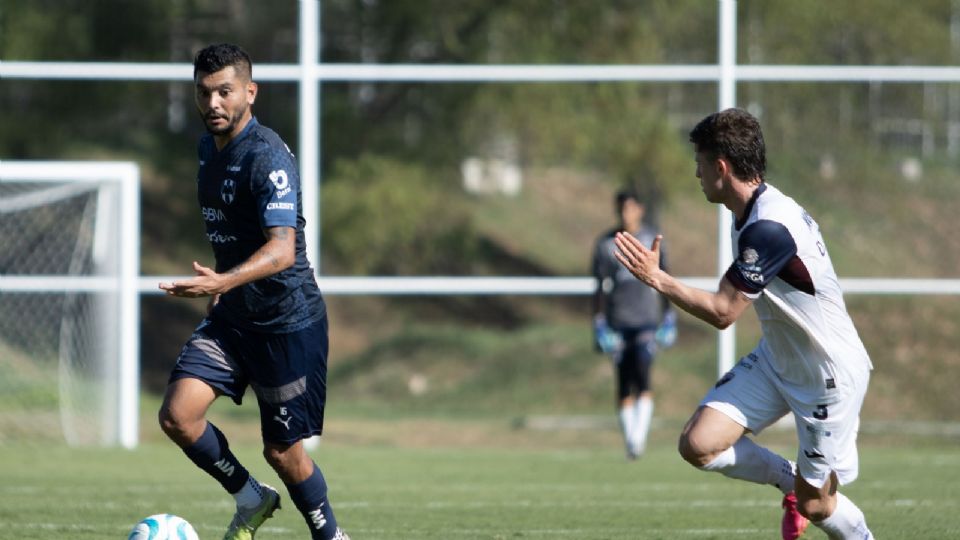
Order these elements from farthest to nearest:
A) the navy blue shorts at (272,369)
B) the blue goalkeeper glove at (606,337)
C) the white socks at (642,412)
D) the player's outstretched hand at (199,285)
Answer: the blue goalkeeper glove at (606,337) < the white socks at (642,412) < the navy blue shorts at (272,369) < the player's outstretched hand at (199,285)

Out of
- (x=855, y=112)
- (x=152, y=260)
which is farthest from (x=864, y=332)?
(x=152, y=260)

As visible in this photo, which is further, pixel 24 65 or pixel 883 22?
pixel 883 22

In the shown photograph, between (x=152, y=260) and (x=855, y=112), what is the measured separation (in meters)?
10.6

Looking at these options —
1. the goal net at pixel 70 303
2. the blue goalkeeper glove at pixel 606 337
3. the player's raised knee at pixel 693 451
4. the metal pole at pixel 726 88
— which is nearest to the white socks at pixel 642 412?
the blue goalkeeper glove at pixel 606 337

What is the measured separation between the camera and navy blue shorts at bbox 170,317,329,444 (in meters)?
5.98

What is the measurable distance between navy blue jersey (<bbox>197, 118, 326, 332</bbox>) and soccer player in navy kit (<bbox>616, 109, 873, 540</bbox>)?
1330 mm

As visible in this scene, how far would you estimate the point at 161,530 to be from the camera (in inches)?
229

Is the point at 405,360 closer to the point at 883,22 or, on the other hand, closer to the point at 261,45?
the point at 261,45

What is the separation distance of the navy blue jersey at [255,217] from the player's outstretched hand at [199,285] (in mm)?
354

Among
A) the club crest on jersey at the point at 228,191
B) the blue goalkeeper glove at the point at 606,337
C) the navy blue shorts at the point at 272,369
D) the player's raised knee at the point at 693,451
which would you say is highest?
the club crest on jersey at the point at 228,191

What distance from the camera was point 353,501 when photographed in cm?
834

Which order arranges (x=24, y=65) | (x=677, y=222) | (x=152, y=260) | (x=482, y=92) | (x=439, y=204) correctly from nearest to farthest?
(x=24, y=65)
(x=482, y=92)
(x=439, y=204)
(x=152, y=260)
(x=677, y=222)

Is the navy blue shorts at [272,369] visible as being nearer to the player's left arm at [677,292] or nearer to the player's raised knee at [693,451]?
the player's left arm at [677,292]

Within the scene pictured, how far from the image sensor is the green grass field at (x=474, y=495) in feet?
23.5
